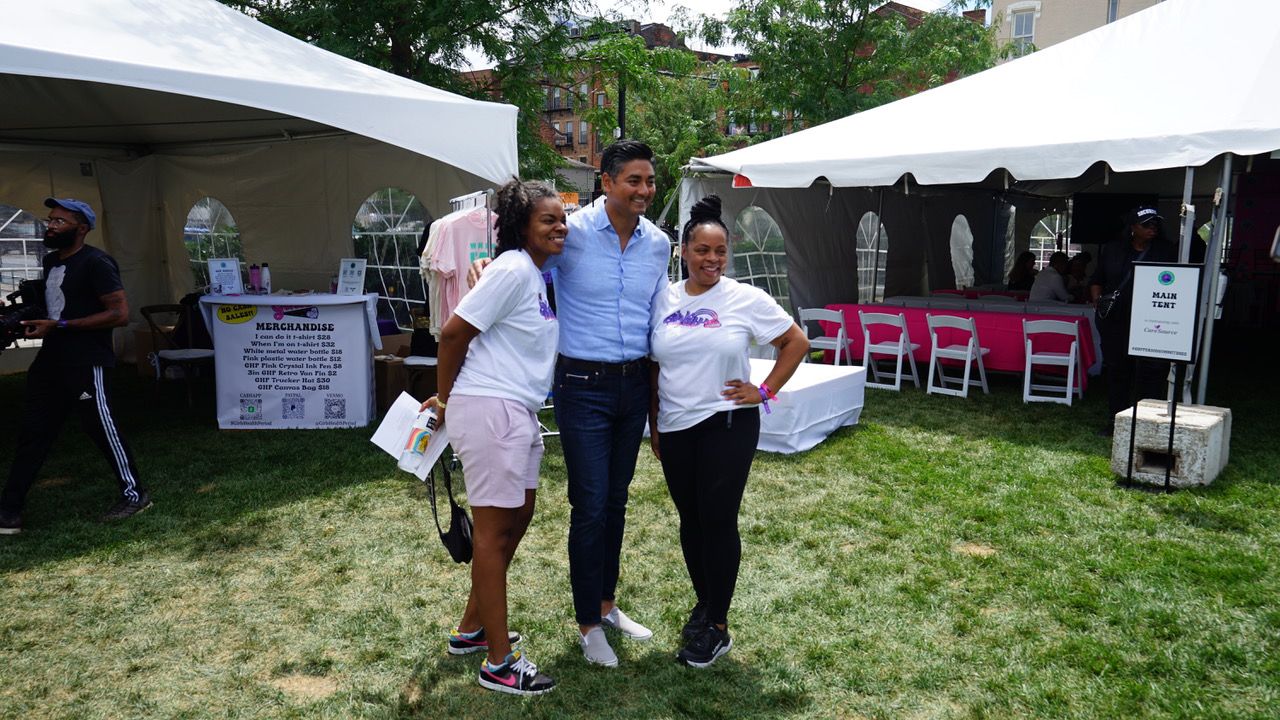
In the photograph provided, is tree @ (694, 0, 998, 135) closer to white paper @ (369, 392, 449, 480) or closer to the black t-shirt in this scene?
the black t-shirt

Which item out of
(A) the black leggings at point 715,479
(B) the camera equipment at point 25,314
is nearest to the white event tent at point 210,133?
(B) the camera equipment at point 25,314

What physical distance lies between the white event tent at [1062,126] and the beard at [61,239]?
5867 mm

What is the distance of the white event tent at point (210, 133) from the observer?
5422mm

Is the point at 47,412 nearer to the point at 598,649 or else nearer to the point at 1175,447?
the point at 598,649

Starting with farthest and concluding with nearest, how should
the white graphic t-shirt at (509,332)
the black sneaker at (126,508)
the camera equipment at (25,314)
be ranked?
the black sneaker at (126,508) → the camera equipment at (25,314) → the white graphic t-shirt at (509,332)

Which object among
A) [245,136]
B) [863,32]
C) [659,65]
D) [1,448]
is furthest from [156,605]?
[863,32]

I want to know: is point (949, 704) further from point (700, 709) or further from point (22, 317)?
point (22, 317)

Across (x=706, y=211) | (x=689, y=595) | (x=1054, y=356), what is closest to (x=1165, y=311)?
(x=1054, y=356)

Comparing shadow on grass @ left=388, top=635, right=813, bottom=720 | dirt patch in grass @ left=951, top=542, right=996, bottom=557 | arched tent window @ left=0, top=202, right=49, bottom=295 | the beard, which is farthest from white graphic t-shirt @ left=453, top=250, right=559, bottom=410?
arched tent window @ left=0, top=202, right=49, bottom=295

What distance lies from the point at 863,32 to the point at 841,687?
51.2ft

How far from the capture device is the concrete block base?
5.61m

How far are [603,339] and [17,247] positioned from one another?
10204mm

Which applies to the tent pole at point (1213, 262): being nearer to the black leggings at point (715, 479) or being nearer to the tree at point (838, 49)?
the black leggings at point (715, 479)

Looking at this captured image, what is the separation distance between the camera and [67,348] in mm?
4793
